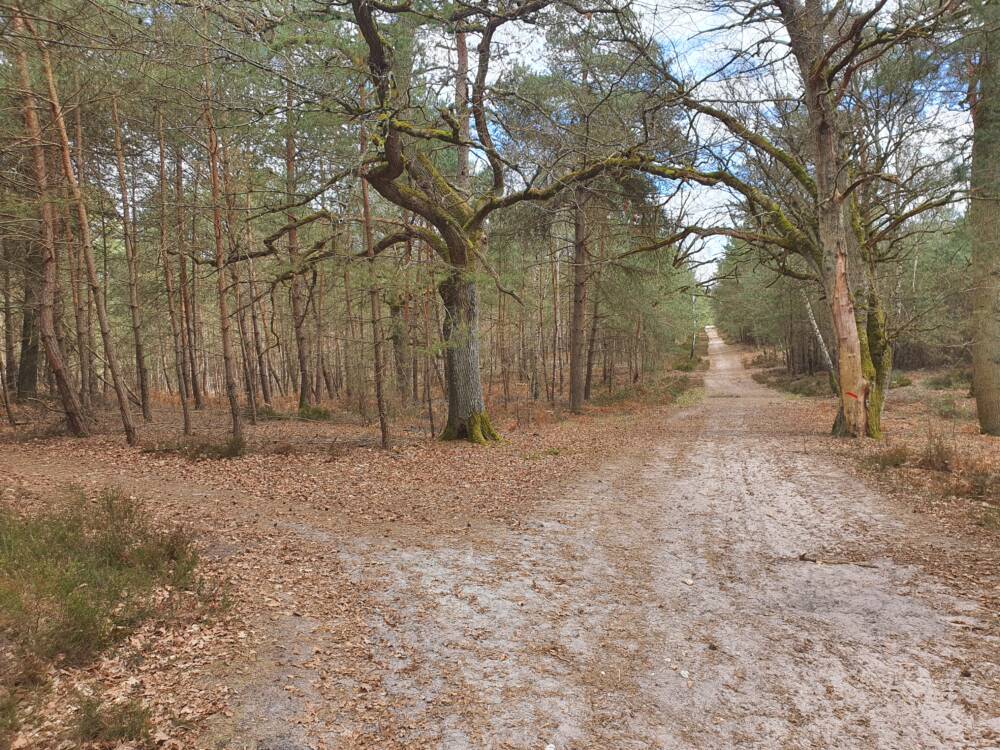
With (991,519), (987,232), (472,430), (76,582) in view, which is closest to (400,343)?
(472,430)

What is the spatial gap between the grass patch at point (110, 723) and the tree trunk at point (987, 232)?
13439 millimetres

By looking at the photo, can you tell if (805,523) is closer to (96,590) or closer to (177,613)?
(177,613)

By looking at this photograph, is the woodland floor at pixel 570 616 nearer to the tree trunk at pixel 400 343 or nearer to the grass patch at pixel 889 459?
the grass patch at pixel 889 459

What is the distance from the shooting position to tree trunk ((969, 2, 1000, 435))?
405 inches

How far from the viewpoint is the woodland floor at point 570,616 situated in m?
3.10

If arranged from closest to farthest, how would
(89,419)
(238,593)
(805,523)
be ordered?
(238,593) < (805,523) < (89,419)

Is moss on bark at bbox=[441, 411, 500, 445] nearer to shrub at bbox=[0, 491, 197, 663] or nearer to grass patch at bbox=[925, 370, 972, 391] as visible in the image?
shrub at bbox=[0, 491, 197, 663]

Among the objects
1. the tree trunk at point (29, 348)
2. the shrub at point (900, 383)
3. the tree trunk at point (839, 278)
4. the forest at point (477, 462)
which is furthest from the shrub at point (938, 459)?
the shrub at point (900, 383)

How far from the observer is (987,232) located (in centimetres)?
1160

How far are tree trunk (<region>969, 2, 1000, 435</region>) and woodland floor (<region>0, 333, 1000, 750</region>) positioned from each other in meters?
6.12

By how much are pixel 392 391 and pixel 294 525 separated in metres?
14.7

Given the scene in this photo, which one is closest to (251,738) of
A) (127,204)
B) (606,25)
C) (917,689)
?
(917,689)

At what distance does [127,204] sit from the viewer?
12242 millimetres

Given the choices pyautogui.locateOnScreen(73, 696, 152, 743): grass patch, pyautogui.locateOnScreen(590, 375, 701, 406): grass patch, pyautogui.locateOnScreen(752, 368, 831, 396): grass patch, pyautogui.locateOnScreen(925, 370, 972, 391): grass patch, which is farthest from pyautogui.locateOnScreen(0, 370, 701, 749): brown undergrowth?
pyautogui.locateOnScreen(925, 370, 972, 391): grass patch
